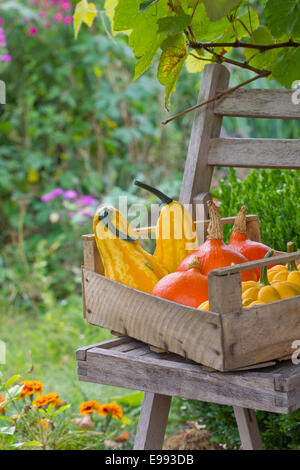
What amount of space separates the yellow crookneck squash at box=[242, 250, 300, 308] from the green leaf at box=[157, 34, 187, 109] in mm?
396

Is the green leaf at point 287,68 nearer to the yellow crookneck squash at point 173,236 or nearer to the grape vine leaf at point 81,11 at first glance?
the yellow crookneck squash at point 173,236

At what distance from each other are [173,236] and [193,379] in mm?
318

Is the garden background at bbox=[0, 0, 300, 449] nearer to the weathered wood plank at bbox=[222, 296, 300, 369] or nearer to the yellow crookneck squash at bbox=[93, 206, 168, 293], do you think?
the yellow crookneck squash at bbox=[93, 206, 168, 293]

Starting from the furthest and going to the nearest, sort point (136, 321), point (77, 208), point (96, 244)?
point (77, 208) < point (96, 244) < point (136, 321)

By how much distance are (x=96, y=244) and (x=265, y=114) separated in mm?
530

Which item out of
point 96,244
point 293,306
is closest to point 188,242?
point 96,244

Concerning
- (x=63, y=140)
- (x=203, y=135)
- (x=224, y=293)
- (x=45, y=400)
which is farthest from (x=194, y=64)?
(x=63, y=140)

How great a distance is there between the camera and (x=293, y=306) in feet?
3.06

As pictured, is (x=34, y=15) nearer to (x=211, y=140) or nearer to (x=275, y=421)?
(x=211, y=140)

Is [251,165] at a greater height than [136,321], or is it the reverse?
[251,165]

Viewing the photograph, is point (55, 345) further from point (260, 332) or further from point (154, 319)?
point (260, 332)

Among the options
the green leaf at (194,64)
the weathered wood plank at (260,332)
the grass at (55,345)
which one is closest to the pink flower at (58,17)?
the grass at (55,345)

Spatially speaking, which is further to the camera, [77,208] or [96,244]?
[77,208]

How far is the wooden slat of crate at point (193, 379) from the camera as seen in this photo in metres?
0.85
